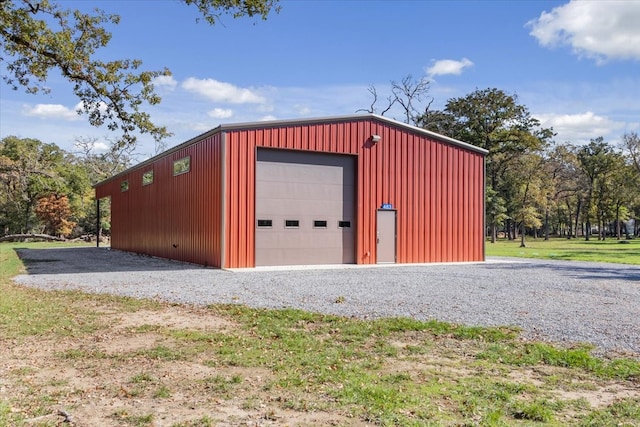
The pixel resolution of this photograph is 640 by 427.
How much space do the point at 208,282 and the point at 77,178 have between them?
3464cm

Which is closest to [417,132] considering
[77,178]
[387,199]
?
[387,199]

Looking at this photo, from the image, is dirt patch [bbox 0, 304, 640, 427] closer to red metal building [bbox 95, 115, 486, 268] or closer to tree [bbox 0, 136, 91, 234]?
red metal building [bbox 95, 115, 486, 268]

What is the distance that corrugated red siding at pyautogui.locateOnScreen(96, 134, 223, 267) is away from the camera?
15.2m

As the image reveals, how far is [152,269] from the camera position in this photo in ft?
49.2

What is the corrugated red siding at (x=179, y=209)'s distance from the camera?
15188mm

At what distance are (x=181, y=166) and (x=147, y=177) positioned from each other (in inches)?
199

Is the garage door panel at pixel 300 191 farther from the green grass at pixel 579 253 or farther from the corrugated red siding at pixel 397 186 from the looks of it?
the green grass at pixel 579 253

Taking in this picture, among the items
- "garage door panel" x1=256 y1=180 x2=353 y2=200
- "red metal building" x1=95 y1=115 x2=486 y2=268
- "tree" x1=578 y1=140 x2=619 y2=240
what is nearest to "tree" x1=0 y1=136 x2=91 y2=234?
"red metal building" x1=95 y1=115 x2=486 y2=268

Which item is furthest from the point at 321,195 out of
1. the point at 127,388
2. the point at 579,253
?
the point at 579,253

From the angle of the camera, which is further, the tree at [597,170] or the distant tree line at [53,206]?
the tree at [597,170]

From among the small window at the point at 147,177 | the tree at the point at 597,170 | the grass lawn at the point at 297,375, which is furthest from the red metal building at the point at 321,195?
the tree at the point at 597,170

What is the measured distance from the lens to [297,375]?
4543 mm

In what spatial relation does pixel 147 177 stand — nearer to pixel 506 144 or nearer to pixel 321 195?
pixel 321 195

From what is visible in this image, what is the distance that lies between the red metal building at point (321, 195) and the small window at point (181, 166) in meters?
0.04
